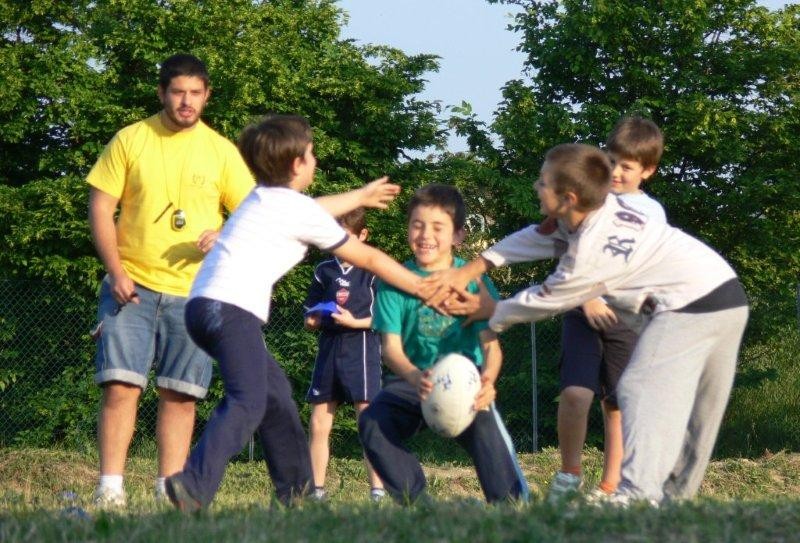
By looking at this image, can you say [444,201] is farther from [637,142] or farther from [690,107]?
[690,107]

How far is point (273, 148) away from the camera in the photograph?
5.72 m

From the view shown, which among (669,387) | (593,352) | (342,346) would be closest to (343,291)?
(342,346)

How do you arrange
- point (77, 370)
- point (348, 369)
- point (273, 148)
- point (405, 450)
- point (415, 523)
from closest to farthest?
point (415, 523), point (273, 148), point (405, 450), point (348, 369), point (77, 370)

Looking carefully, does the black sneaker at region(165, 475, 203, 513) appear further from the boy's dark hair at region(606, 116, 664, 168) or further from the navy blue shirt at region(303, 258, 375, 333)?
the navy blue shirt at region(303, 258, 375, 333)

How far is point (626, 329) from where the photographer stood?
273 inches

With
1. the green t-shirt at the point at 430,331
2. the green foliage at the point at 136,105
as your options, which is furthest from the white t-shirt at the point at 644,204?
the green foliage at the point at 136,105

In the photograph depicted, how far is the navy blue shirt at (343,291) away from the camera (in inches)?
344

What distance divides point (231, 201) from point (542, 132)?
1267 cm

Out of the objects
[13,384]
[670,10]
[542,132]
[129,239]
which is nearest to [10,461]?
[13,384]

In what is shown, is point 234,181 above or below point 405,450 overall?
above

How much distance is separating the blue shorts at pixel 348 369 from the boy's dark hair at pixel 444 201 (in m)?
2.48

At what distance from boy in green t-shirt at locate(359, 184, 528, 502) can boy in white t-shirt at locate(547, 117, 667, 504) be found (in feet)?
2.84

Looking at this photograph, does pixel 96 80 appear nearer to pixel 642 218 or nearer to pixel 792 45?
pixel 792 45

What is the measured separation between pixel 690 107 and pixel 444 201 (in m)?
12.8
